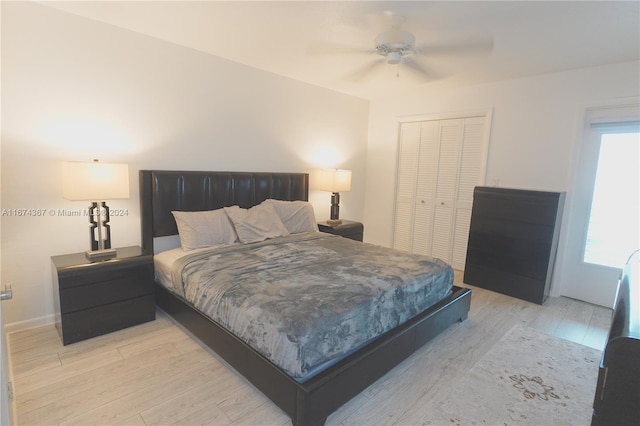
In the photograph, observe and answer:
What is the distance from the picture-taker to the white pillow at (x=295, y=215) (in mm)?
3728

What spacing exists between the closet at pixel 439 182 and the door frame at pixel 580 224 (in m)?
0.92

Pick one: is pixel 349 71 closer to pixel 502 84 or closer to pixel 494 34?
pixel 494 34

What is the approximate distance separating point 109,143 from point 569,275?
4848 mm

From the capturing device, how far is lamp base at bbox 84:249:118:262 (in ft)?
8.23

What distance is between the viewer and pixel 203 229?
3031 millimetres

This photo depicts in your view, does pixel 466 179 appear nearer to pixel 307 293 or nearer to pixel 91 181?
pixel 307 293

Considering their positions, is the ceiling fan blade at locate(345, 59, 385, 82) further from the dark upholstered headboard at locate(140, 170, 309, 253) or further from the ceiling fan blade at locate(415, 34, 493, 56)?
the dark upholstered headboard at locate(140, 170, 309, 253)

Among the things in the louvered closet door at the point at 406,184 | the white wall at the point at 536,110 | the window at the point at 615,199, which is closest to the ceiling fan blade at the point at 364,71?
the white wall at the point at 536,110

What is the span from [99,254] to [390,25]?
9.44 feet

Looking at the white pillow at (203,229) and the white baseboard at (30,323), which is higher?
the white pillow at (203,229)

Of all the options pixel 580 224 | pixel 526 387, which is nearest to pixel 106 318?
→ pixel 526 387

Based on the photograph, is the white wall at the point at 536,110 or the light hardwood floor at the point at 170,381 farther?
the white wall at the point at 536,110

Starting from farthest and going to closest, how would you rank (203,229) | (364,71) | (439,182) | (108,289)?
(439,182) → (364,71) → (203,229) → (108,289)

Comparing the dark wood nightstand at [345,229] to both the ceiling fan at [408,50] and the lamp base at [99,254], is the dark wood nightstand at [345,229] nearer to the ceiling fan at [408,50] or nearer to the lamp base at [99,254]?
the ceiling fan at [408,50]
